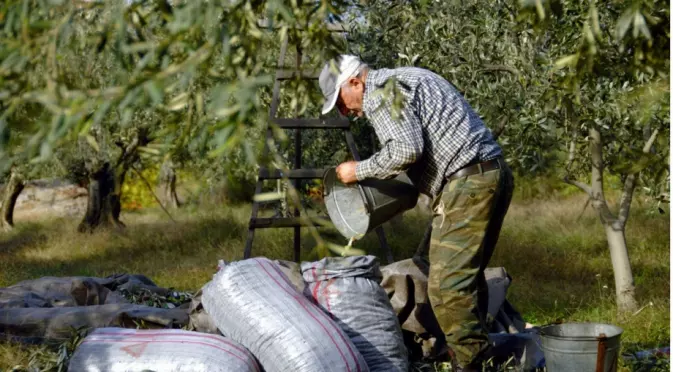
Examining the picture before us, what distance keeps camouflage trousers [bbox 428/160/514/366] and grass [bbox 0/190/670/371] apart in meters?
0.36

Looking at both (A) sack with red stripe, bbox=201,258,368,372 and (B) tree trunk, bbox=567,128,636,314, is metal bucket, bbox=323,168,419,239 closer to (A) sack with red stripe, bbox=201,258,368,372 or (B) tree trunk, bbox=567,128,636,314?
(A) sack with red stripe, bbox=201,258,368,372

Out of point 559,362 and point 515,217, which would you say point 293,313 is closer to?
point 559,362

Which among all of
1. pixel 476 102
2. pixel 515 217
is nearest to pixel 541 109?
pixel 476 102

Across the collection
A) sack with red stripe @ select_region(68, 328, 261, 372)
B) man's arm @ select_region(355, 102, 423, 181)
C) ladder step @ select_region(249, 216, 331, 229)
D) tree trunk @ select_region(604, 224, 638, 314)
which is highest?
man's arm @ select_region(355, 102, 423, 181)

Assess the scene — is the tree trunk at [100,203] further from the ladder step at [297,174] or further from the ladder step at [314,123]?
the ladder step at [297,174]

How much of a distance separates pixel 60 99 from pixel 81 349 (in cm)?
277

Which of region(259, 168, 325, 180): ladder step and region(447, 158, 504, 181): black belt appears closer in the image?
region(447, 158, 504, 181): black belt

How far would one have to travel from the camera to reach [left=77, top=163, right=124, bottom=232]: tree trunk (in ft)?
56.7

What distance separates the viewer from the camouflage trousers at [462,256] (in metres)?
4.92

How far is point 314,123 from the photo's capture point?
7609 millimetres

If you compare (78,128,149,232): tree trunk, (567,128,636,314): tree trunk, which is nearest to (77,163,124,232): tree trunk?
(78,128,149,232): tree trunk

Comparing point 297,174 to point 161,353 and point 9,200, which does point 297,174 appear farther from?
point 9,200

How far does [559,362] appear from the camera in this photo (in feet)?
15.4

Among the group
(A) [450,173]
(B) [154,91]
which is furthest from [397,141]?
(B) [154,91]
